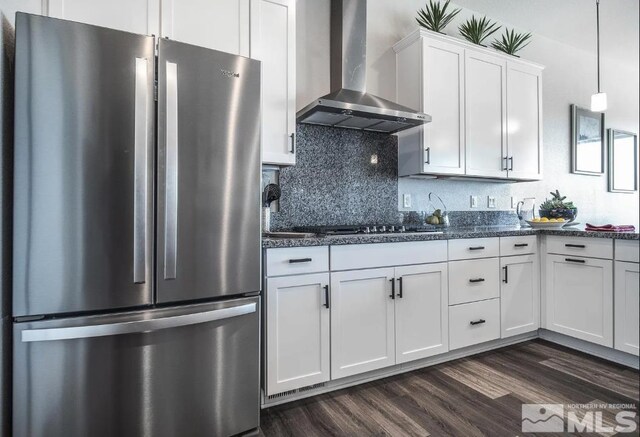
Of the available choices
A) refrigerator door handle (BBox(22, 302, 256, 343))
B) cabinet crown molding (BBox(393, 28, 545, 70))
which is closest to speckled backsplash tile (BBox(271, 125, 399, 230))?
cabinet crown molding (BBox(393, 28, 545, 70))

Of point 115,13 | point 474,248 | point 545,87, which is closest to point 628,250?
point 474,248

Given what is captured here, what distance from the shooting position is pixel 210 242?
4.82ft

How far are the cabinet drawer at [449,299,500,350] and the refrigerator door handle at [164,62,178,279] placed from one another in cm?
170

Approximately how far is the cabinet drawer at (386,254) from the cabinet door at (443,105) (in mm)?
688

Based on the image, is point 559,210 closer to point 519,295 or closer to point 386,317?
point 519,295

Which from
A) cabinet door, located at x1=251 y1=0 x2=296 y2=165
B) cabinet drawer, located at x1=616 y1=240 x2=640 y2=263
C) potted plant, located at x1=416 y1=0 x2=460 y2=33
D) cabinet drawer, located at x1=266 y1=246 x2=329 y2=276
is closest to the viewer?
cabinet drawer, located at x1=266 y1=246 x2=329 y2=276

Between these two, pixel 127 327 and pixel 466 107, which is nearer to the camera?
pixel 127 327

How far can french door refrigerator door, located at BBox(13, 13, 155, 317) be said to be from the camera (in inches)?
47.6

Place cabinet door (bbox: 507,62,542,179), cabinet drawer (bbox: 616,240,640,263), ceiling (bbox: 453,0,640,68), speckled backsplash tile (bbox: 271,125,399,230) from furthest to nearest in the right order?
ceiling (bbox: 453,0,640,68) → cabinet door (bbox: 507,62,542,179) → speckled backsplash tile (bbox: 271,125,399,230) → cabinet drawer (bbox: 616,240,640,263)

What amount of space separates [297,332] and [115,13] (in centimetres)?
173

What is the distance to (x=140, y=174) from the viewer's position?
4.39 ft

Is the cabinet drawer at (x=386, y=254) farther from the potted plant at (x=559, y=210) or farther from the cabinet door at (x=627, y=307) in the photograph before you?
the potted plant at (x=559, y=210)

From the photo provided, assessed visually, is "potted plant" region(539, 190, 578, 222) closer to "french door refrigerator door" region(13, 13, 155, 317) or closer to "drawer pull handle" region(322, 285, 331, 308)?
"drawer pull handle" region(322, 285, 331, 308)

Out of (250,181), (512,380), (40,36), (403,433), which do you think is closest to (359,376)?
(403,433)
